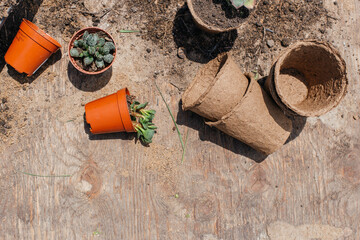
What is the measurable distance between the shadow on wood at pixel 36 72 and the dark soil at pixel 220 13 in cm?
101

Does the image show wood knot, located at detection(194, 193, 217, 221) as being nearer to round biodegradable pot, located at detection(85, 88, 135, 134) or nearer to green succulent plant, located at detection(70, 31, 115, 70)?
round biodegradable pot, located at detection(85, 88, 135, 134)

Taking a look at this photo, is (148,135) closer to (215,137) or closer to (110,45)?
(215,137)

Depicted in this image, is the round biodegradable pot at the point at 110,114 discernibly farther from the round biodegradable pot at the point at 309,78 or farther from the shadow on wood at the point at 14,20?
the round biodegradable pot at the point at 309,78

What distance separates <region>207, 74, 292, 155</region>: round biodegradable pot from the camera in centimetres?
179

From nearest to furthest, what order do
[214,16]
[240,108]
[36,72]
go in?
[240,108], [214,16], [36,72]

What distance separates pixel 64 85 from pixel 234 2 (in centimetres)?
126

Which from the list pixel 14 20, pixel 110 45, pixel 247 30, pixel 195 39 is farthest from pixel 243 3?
pixel 14 20

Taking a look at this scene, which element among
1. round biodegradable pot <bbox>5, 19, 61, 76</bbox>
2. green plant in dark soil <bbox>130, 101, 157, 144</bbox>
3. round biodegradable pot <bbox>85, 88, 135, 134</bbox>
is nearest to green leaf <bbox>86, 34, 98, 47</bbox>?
round biodegradable pot <bbox>5, 19, 61, 76</bbox>

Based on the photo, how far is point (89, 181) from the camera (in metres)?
2.05

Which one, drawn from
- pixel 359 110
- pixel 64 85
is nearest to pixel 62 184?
pixel 64 85

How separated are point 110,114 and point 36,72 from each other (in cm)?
66

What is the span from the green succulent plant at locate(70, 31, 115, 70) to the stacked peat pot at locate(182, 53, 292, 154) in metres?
0.56

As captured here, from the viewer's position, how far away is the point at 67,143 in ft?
6.73

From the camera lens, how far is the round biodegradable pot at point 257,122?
1790 mm
